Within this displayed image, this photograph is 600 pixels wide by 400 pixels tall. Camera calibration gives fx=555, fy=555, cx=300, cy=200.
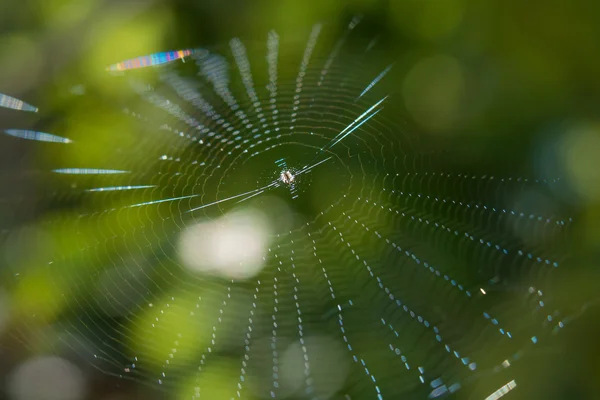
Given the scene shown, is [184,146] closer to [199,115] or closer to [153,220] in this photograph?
[199,115]

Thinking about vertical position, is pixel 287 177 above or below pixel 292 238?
above

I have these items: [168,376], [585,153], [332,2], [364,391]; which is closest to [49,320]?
[168,376]

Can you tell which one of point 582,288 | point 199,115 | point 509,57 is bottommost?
point 582,288

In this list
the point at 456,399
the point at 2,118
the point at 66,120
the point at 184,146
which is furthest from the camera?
the point at 184,146

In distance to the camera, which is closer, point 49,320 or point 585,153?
point 49,320

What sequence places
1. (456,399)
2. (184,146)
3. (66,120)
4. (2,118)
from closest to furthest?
(2,118) < (456,399) < (66,120) < (184,146)

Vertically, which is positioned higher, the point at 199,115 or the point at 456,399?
the point at 199,115

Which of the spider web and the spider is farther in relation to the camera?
the spider

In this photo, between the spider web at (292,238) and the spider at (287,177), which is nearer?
the spider web at (292,238)
